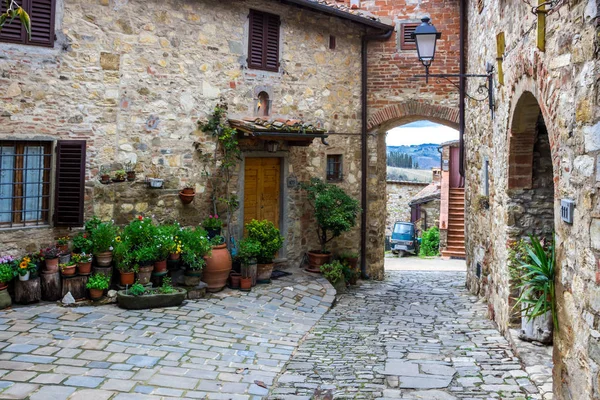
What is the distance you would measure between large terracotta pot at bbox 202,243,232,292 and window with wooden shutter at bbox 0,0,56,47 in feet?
12.0

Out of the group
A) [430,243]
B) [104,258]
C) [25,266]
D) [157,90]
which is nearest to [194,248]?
[104,258]

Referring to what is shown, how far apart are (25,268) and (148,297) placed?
60.1 inches

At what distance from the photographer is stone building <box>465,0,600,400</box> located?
3.55 meters

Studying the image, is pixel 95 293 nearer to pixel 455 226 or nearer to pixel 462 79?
pixel 462 79

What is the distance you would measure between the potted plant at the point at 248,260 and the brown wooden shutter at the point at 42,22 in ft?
12.9

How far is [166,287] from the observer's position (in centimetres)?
749

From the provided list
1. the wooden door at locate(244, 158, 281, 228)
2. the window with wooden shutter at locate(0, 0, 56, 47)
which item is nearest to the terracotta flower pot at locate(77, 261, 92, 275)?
the window with wooden shutter at locate(0, 0, 56, 47)

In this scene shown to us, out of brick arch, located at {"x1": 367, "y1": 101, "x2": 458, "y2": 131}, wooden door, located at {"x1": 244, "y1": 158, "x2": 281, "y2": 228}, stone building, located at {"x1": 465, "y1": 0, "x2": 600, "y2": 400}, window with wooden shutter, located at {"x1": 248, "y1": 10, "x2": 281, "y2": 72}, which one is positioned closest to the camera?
stone building, located at {"x1": 465, "y1": 0, "x2": 600, "y2": 400}

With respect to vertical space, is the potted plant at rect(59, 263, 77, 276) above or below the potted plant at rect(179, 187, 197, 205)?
below

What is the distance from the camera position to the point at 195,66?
8.80 m

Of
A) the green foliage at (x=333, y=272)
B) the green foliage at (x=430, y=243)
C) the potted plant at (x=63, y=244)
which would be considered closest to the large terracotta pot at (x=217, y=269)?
the potted plant at (x=63, y=244)

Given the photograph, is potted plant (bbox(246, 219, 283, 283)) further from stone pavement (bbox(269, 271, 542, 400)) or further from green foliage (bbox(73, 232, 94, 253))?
green foliage (bbox(73, 232, 94, 253))

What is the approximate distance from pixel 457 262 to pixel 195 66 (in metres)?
11.7

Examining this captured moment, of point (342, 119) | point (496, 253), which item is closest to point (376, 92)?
point (342, 119)
